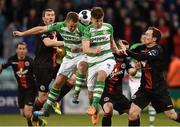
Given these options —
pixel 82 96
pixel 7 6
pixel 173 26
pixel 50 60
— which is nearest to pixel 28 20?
pixel 7 6

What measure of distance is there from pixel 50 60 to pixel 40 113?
1.38 meters

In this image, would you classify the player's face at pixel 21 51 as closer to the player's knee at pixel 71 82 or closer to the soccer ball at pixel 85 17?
the player's knee at pixel 71 82

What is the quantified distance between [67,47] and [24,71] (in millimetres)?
1729

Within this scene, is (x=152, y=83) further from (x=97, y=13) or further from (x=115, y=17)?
(x=115, y=17)

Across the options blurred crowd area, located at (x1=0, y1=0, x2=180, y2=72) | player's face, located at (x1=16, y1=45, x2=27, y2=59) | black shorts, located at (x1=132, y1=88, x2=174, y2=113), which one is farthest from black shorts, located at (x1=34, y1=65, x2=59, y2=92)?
blurred crowd area, located at (x1=0, y1=0, x2=180, y2=72)

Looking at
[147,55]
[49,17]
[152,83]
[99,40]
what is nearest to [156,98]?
[152,83]

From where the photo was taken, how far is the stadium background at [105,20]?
21266mm

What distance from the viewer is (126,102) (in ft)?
50.5

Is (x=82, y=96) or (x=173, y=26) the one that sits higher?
(x=173, y=26)

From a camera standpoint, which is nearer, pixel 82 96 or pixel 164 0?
pixel 82 96

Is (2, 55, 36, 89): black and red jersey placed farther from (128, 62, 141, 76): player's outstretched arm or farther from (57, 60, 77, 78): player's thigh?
(128, 62, 141, 76): player's outstretched arm

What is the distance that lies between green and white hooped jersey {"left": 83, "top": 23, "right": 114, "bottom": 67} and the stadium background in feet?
20.6

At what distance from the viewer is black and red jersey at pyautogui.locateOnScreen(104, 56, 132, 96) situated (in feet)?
50.4

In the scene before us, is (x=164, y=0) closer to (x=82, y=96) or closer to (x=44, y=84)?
(x=82, y=96)
